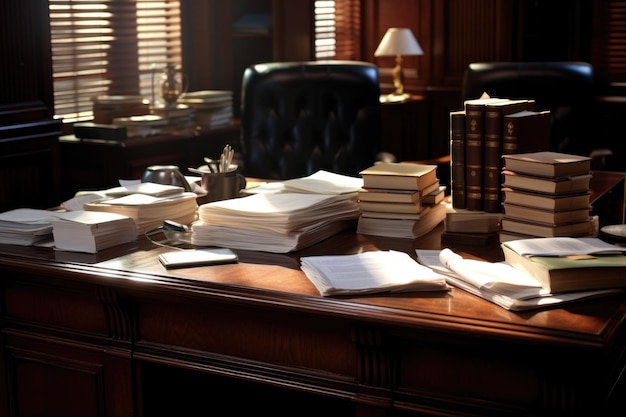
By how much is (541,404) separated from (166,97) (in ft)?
11.3

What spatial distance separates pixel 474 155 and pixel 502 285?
25.0 inches

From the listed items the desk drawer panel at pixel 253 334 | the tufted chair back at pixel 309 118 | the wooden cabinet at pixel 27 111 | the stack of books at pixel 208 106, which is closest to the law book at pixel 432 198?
the desk drawer panel at pixel 253 334

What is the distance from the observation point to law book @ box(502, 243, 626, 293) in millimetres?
1677

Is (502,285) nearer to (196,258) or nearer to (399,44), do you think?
(196,258)

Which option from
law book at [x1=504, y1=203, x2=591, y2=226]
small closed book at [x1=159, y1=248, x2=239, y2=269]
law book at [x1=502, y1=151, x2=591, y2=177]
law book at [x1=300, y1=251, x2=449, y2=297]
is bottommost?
small closed book at [x1=159, y1=248, x2=239, y2=269]

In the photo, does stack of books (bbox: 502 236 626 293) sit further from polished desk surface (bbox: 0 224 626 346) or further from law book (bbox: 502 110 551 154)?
law book (bbox: 502 110 551 154)

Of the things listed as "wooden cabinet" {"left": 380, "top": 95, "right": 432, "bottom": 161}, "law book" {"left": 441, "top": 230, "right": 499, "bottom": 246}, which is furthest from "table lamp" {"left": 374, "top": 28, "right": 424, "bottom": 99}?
"law book" {"left": 441, "top": 230, "right": 499, "bottom": 246}

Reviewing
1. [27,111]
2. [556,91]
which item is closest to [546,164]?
[556,91]

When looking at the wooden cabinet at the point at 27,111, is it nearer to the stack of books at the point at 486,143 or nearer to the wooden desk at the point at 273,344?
the wooden desk at the point at 273,344

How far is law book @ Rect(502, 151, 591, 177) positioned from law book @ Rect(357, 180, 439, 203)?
25cm

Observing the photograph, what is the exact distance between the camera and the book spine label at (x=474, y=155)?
2.24 meters

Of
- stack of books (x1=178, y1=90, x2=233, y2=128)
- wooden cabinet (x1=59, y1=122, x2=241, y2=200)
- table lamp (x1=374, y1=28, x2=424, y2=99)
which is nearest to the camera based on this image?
wooden cabinet (x1=59, y1=122, x2=241, y2=200)

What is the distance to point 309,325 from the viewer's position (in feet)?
5.81

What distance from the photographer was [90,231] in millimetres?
2105
